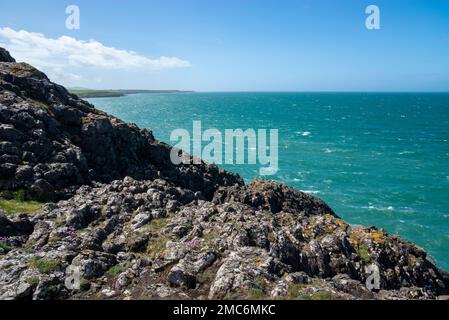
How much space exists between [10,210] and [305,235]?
24651 millimetres

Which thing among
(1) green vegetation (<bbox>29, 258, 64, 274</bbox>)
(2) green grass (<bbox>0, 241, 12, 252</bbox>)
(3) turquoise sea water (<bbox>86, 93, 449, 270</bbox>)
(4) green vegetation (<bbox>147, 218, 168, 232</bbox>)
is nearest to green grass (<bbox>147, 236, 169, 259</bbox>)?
(4) green vegetation (<bbox>147, 218, 168, 232</bbox>)

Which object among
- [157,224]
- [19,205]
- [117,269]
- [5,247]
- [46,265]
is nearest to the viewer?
[46,265]

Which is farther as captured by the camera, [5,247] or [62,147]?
[62,147]

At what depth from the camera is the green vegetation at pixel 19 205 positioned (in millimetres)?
29914

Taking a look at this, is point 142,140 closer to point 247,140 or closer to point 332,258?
point 332,258

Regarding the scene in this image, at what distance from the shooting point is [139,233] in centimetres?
2652

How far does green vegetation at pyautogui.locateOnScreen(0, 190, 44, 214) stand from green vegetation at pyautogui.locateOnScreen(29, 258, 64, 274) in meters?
10.6

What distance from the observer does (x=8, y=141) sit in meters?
35.4

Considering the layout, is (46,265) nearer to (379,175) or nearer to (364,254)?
(364,254)

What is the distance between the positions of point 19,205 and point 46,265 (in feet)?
43.3

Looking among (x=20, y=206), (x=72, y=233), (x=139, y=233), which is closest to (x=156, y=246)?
(x=139, y=233)

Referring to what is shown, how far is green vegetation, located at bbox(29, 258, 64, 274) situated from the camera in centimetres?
2011

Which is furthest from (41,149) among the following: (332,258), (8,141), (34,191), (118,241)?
(332,258)

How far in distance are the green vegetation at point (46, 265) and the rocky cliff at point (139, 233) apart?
0.06 meters
